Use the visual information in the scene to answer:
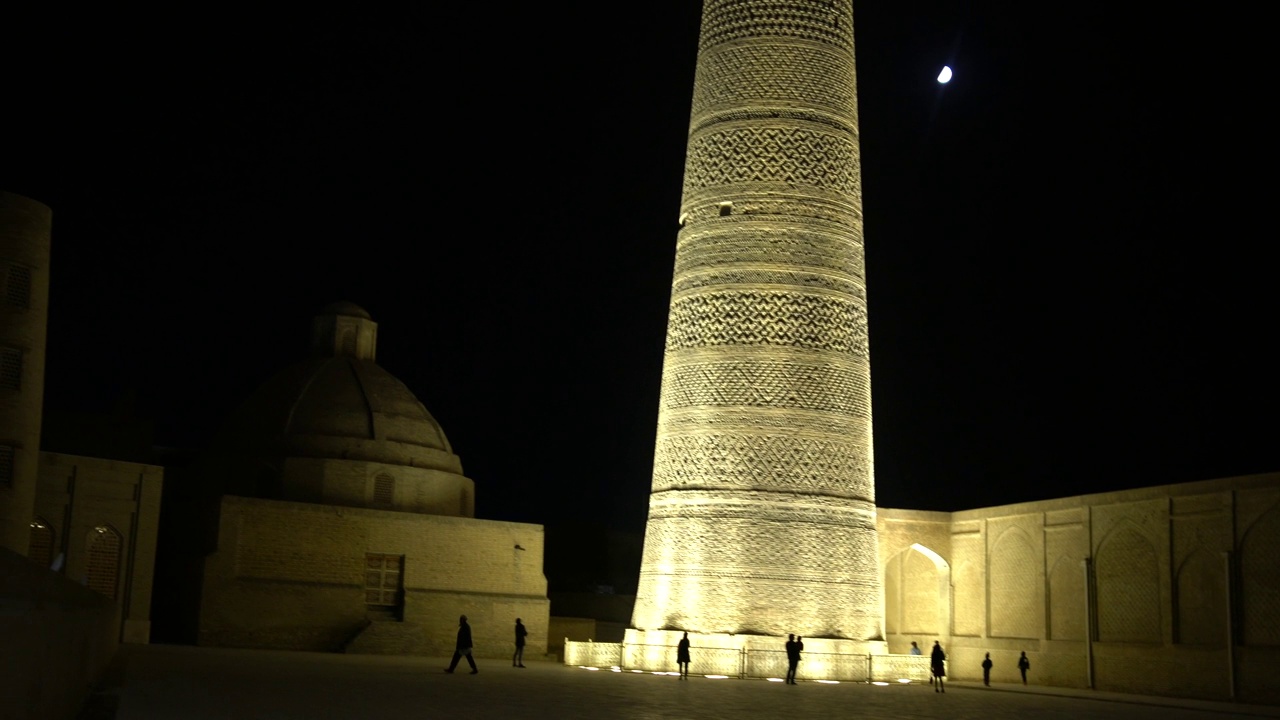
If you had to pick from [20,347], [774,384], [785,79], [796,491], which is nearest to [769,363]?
[774,384]

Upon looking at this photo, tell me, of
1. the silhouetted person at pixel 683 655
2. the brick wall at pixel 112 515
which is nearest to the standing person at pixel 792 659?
the silhouetted person at pixel 683 655

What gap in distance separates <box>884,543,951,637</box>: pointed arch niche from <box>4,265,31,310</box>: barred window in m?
14.0

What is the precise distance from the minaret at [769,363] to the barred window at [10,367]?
848 cm

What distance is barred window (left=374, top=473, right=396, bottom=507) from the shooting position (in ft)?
94.1

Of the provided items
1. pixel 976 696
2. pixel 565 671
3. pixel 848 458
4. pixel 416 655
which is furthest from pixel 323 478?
pixel 976 696

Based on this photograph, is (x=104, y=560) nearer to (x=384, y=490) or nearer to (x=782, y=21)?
(x=384, y=490)

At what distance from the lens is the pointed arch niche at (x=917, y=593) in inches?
985

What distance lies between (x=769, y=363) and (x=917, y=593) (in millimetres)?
7852

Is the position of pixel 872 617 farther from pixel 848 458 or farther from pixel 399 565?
pixel 399 565

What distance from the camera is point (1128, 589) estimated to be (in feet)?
69.2

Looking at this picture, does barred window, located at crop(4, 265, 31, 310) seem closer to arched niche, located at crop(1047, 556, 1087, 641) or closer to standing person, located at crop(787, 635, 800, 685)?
standing person, located at crop(787, 635, 800, 685)

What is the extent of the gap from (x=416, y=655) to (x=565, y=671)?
670 centimetres

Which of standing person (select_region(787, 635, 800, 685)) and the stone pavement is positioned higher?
standing person (select_region(787, 635, 800, 685))

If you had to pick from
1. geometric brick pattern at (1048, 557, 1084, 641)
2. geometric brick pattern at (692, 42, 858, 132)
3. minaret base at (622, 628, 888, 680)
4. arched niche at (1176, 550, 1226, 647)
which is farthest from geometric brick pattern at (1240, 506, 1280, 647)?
geometric brick pattern at (692, 42, 858, 132)
